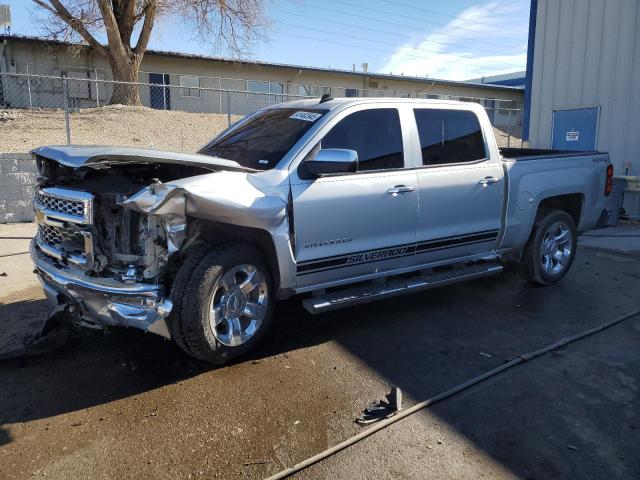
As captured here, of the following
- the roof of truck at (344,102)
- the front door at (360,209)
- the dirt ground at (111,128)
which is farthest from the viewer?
the dirt ground at (111,128)

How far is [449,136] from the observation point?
Answer: 5207mm

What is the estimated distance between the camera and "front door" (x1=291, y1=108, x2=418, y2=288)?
417cm

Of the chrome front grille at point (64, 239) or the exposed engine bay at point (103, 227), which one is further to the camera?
the chrome front grille at point (64, 239)

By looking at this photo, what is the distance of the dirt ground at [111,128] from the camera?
16812mm

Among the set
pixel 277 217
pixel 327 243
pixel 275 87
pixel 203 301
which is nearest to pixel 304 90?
pixel 275 87

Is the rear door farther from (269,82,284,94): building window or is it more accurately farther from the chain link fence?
(269,82,284,94): building window

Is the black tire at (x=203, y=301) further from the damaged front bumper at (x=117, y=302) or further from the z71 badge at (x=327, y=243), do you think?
the z71 badge at (x=327, y=243)

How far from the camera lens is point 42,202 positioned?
399 cm

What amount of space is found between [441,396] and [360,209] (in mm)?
1615

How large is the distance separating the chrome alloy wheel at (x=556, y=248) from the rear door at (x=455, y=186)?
3.04 feet

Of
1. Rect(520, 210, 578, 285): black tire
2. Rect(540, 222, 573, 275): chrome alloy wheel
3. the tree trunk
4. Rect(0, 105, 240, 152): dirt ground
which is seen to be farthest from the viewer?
the tree trunk

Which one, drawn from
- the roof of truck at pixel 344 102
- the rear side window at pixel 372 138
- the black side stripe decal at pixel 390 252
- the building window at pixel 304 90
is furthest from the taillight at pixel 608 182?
the building window at pixel 304 90

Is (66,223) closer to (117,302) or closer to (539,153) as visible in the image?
(117,302)

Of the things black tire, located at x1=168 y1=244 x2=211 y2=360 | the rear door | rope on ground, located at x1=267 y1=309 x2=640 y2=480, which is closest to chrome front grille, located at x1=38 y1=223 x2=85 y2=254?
black tire, located at x1=168 y1=244 x2=211 y2=360
